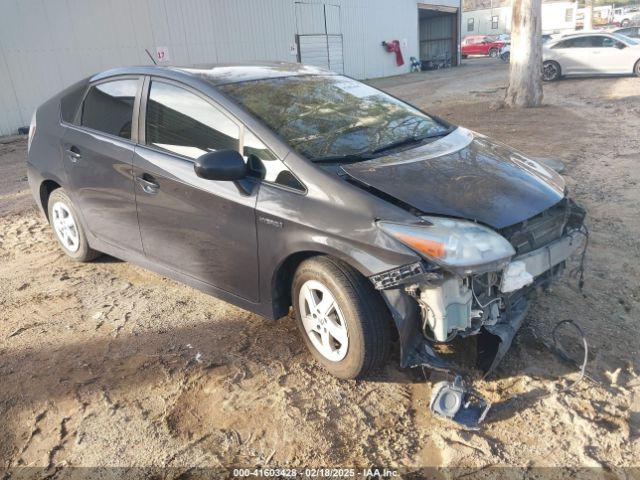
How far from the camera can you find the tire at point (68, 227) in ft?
14.7

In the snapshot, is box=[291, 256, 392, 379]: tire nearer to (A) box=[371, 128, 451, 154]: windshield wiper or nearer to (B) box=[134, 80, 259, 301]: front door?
(B) box=[134, 80, 259, 301]: front door

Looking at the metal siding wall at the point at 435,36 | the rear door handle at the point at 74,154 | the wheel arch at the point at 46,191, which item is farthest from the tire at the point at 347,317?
the metal siding wall at the point at 435,36

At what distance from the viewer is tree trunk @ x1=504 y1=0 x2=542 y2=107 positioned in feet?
39.8

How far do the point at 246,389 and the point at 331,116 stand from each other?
1.84 meters

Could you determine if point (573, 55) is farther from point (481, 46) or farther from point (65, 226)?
point (481, 46)

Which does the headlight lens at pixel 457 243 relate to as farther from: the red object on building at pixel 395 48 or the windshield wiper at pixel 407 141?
the red object on building at pixel 395 48

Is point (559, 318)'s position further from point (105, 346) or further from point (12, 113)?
point (12, 113)

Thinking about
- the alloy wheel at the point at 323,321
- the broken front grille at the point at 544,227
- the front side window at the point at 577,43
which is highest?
the front side window at the point at 577,43

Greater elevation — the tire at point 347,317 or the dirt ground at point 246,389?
the tire at point 347,317

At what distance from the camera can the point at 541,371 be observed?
3.05 m

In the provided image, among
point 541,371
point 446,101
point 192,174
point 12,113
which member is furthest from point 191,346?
point 446,101

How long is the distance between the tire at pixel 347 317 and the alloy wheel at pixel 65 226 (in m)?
2.52

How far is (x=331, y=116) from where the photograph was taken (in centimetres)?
355

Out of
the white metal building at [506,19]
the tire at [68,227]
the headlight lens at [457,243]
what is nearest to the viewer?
the headlight lens at [457,243]
